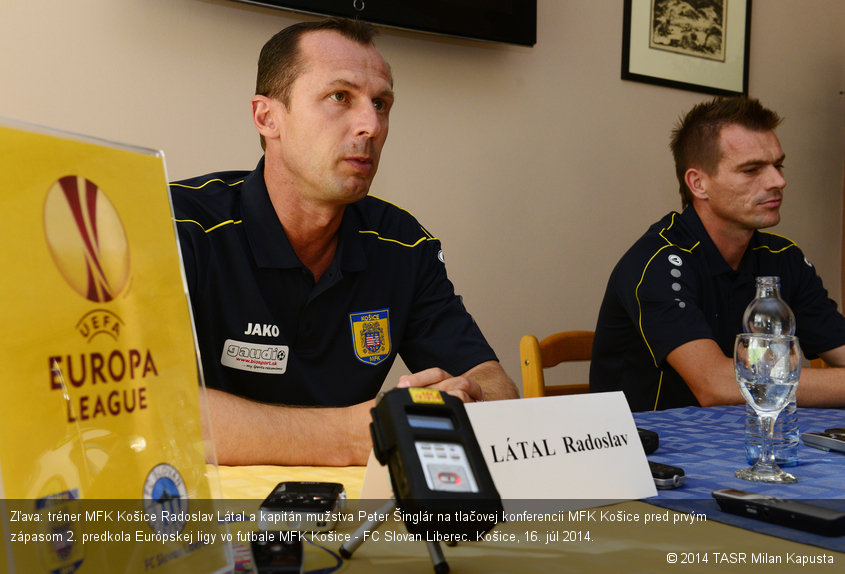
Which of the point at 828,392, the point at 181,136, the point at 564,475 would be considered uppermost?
the point at 181,136

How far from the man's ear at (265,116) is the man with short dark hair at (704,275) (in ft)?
3.29

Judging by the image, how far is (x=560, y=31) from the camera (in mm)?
2584

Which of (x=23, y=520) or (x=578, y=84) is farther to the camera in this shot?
(x=578, y=84)

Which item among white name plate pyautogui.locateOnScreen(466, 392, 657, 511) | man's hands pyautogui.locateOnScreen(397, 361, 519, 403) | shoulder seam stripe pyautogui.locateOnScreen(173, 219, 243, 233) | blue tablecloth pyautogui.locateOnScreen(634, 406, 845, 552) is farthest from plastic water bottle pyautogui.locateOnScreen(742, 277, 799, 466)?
shoulder seam stripe pyautogui.locateOnScreen(173, 219, 243, 233)

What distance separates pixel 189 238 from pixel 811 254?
2.92m

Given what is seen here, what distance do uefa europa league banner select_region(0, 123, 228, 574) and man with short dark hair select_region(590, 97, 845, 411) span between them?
1.39 m

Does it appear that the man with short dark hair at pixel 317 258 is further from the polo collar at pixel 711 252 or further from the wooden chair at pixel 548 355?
the polo collar at pixel 711 252

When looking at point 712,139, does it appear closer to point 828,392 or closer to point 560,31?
point 560,31

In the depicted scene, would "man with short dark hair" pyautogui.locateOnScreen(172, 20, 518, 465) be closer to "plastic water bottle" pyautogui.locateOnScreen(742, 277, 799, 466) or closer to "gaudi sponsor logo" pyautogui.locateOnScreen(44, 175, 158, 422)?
"plastic water bottle" pyautogui.locateOnScreen(742, 277, 799, 466)

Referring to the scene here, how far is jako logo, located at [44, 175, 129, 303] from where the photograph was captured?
45 centimetres

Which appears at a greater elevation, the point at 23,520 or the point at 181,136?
the point at 181,136

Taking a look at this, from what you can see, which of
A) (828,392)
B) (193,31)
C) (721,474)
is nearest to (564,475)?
(721,474)

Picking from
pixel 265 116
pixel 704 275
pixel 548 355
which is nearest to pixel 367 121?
pixel 265 116

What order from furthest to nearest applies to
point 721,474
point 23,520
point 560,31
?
point 560,31
point 721,474
point 23,520
